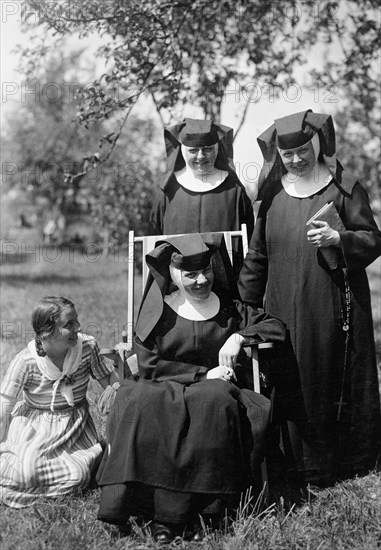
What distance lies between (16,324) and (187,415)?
20.1 feet

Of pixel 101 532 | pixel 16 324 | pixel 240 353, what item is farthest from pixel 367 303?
pixel 16 324

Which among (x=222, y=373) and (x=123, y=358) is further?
(x=123, y=358)

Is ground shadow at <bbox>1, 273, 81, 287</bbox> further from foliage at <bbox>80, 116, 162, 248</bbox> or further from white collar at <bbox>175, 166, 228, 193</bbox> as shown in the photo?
white collar at <bbox>175, 166, 228, 193</bbox>

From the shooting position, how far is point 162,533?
3627 millimetres

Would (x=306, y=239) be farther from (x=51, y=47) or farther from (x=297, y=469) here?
(x=51, y=47)

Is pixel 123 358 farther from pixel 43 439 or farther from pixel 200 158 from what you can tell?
pixel 200 158

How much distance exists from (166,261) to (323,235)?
37.3 inches

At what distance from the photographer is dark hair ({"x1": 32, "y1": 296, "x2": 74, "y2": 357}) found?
13.5 feet

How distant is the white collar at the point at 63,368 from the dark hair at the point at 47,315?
129mm

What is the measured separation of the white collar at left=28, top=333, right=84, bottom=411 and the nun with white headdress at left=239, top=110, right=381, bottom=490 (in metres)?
1.13

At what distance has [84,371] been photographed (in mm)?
4406

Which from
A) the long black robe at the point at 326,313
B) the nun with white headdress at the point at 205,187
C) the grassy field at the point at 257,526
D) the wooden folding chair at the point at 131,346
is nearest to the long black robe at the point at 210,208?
the nun with white headdress at the point at 205,187

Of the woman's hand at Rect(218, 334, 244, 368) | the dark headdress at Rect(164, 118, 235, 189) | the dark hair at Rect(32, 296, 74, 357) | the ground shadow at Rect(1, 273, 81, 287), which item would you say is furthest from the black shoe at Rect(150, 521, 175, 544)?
the ground shadow at Rect(1, 273, 81, 287)

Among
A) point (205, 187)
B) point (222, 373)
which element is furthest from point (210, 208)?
point (222, 373)
